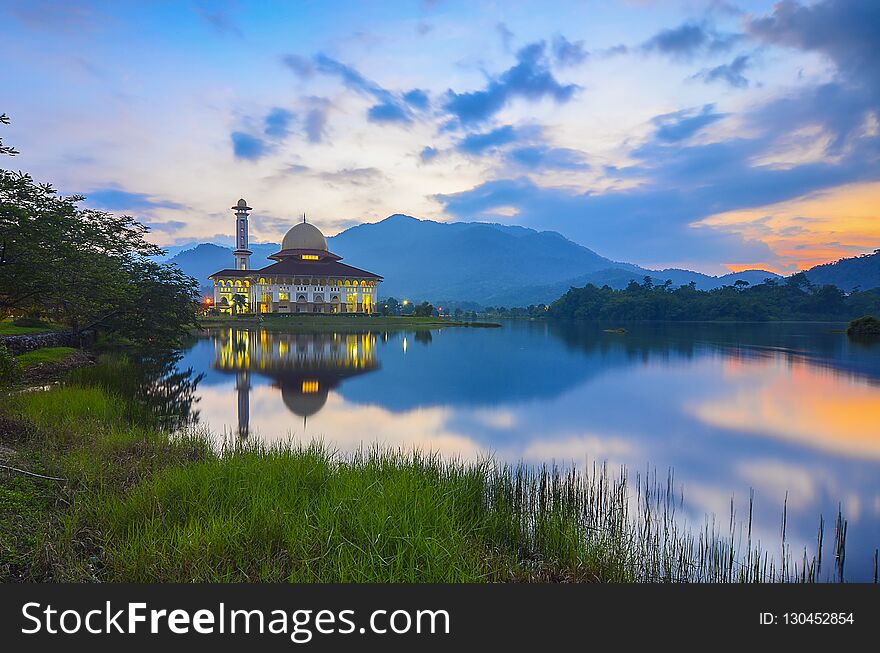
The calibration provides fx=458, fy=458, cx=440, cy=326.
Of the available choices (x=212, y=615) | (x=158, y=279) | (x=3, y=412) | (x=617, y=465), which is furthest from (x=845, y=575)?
(x=158, y=279)

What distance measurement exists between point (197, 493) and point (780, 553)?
32.1ft

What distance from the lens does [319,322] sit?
252 feet

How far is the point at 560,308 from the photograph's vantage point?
135 m

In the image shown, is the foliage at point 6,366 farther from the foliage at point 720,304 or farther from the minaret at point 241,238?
the foliage at point 720,304

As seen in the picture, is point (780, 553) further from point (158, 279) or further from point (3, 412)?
point (158, 279)

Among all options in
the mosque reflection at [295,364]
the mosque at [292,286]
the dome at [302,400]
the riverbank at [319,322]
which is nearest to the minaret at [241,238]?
the mosque at [292,286]

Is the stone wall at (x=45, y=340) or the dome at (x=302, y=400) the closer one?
the dome at (x=302, y=400)

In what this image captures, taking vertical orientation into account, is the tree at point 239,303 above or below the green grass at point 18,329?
above

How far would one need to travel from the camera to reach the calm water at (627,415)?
37.5 ft

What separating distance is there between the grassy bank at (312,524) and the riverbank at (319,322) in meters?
61.7

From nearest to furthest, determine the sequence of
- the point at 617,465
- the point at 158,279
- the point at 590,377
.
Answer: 1. the point at 617,465
2. the point at 590,377
3. the point at 158,279

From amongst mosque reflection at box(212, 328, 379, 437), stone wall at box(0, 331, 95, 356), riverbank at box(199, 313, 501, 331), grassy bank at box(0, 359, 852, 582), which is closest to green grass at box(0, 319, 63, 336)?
stone wall at box(0, 331, 95, 356)

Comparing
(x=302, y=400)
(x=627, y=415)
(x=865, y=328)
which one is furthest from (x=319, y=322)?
(x=865, y=328)

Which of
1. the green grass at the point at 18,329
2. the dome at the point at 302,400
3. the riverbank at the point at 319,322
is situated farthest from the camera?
the riverbank at the point at 319,322
